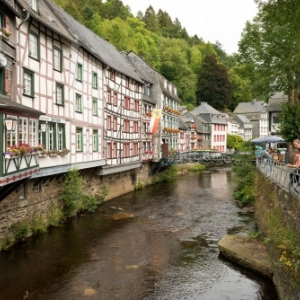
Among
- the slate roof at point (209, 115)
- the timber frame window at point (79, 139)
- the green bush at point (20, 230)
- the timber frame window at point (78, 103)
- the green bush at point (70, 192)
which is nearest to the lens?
the green bush at point (20, 230)

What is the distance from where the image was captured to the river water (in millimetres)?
11992

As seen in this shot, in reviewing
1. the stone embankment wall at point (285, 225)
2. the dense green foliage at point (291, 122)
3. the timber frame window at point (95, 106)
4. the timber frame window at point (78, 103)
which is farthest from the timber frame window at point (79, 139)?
the dense green foliage at point (291, 122)

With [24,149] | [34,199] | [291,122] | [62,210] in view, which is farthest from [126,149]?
[24,149]

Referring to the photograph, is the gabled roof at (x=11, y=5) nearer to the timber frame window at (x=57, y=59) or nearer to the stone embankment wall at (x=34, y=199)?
the timber frame window at (x=57, y=59)

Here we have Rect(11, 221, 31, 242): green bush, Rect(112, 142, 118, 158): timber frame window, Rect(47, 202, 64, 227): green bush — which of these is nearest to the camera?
Rect(11, 221, 31, 242): green bush

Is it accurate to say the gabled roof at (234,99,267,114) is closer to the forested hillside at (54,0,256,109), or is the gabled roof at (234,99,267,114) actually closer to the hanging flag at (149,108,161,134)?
the forested hillside at (54,0,256,109)

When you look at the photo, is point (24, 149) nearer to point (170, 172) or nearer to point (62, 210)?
point (62, 210)

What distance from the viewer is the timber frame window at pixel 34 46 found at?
55.8 ft

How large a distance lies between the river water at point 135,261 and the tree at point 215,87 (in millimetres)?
62581

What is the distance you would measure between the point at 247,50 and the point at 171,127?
20440 millimetres

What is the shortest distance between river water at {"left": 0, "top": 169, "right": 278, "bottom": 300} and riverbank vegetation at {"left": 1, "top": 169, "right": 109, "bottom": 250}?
0.45 m

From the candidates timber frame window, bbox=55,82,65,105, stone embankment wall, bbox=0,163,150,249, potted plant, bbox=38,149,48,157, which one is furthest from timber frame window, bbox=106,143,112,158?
potted plant, bbox=38,149,48,157

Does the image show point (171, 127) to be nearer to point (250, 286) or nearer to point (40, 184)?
point (40, 184)

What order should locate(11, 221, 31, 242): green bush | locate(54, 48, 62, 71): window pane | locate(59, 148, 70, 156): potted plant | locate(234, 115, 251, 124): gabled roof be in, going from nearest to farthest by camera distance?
locate(11, 221, 31, 242): green bush, locate(59, 148, 70, 156): potted plant, locate(54, 48, 62, 71): window pane, locate(234, 115, 251, 124): gabled roof
